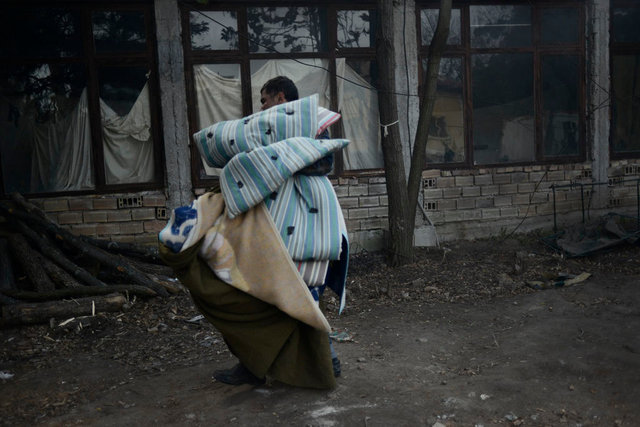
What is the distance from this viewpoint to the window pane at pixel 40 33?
6.86m

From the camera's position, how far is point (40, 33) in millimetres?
6926

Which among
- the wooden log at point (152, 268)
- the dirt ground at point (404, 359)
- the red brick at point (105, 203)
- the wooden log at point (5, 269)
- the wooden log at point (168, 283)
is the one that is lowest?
the dirt ground at point (404, 359)

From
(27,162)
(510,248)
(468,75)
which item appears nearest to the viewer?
(27,162)

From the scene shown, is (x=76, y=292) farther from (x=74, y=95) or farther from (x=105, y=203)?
(x=74, y=95)

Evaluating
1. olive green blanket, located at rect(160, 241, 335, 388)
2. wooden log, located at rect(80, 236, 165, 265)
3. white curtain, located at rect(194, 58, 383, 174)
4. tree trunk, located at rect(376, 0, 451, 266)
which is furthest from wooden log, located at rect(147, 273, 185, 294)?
olive green blanket, located at rect(160, 241, 335, 388)

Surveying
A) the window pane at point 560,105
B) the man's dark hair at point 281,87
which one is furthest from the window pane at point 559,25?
the man's dark hair at point 281,87

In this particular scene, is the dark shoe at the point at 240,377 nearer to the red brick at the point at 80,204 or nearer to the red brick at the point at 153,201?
the red brick at the point at 153,201

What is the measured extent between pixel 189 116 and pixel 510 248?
14.1 feet

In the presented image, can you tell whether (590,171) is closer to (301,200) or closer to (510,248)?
(510,248)

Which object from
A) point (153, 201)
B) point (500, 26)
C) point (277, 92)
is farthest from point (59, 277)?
point (500, 26)

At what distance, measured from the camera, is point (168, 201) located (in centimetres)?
727

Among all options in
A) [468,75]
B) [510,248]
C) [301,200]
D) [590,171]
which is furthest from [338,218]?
[590,171]

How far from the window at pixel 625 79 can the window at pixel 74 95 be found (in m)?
6.36

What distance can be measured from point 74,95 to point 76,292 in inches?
107
